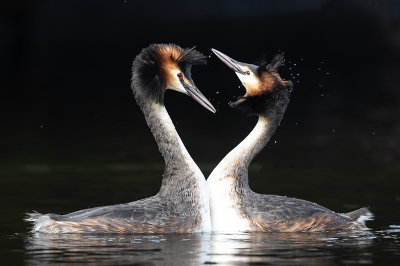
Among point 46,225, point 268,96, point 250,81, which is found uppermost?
point 250,81

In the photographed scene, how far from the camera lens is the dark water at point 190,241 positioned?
9266 millimetres

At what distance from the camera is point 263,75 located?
1213cm

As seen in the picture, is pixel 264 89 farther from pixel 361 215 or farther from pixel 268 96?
pixel 361 215

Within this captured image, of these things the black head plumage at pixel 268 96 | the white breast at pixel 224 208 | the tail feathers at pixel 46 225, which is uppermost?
the black head plumage at pixel 268 96

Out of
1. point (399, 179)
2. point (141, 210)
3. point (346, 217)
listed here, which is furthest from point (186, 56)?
point (399, 179)

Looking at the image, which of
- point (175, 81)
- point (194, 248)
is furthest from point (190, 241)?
point (175, 81)

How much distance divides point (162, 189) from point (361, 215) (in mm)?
3017

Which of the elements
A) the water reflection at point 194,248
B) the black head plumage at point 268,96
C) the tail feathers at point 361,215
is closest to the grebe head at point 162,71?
the black head plumage at point 268,96

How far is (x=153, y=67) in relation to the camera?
37.5 ft

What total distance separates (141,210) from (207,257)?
1.73m

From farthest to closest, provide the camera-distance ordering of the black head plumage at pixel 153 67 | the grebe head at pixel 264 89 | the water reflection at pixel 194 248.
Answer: the grebe head at pixel 264 89 → the black head plumage at pixel 153 67 → the water reflection at pixel 194 248

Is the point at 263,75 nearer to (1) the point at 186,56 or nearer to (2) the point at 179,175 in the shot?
(1) the point at 186,56

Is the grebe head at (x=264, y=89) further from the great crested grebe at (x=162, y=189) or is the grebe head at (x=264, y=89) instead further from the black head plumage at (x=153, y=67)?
the black head plumage at (x=153, y=67)

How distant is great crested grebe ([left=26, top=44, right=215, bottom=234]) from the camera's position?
1070 cm
